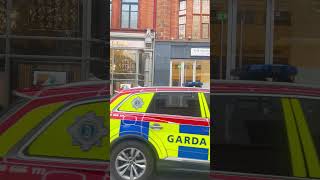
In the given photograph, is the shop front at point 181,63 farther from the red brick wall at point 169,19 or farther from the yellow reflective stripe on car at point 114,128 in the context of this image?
the yellow reflective stripe on car at point 114,128

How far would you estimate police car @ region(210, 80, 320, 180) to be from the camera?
81.9 inches

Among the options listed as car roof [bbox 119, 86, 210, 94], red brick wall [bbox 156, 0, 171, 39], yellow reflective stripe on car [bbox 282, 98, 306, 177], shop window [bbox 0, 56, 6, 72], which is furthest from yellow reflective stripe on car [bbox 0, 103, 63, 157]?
yellow reflective stripe on car [bbox 282, 98, 306, 177]

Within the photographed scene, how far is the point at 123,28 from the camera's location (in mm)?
2078

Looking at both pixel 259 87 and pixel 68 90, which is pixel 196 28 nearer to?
pixel 259 87

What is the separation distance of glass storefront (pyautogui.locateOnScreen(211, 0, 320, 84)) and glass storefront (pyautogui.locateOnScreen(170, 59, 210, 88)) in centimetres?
4

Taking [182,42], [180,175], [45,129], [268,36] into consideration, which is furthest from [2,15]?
[268,36]

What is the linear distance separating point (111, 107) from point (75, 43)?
33 cm

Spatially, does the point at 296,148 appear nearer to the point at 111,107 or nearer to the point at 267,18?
the point at 267,18

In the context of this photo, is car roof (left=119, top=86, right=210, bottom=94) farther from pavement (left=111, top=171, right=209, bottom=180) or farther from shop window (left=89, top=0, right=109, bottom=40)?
pavement (left=111, top=171, right=209, bottom=180)

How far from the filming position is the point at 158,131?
2150mm

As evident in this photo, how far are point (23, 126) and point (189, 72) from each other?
2.62ft

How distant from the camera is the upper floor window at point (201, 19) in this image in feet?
6.80

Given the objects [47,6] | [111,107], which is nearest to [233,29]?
[111,107]

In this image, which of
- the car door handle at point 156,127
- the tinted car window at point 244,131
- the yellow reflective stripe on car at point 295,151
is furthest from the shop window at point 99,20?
the yellow reflective stripe on car at point 295,151
